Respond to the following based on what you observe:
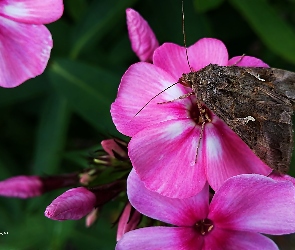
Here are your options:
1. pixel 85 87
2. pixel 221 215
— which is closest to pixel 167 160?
pixel 221 215

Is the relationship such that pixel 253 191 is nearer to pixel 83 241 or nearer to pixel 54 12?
pixel 54 12

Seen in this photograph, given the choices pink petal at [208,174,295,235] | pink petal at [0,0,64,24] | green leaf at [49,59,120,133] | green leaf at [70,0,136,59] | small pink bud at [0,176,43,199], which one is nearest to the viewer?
pink petal at [208,174,295,235]

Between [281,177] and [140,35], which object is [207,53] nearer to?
[140,35]

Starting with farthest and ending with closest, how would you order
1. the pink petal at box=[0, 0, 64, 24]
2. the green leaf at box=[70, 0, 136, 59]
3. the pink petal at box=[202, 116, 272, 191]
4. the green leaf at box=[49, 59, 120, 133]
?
the green leaf at box=[70, 0, 136, 59]
the green leaf at box=[49, 59, 120, 133]
the pink petal at box=[0, 0, 64, 24]
the pink petal at box=[202, 116, 272, 191]

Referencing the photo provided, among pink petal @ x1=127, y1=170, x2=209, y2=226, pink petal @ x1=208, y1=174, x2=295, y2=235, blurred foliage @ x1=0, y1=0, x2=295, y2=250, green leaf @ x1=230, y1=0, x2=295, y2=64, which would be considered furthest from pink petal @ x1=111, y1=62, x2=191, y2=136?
green leaf @ x1=230, y1=0, x2=295, y2=64

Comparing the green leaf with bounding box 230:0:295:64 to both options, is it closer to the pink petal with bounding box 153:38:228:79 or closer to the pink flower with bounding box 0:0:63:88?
the pink petal with bounding box 153:38:228:79

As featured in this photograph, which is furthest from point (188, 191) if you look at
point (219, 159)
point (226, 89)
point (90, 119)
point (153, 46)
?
point (90, 119)
